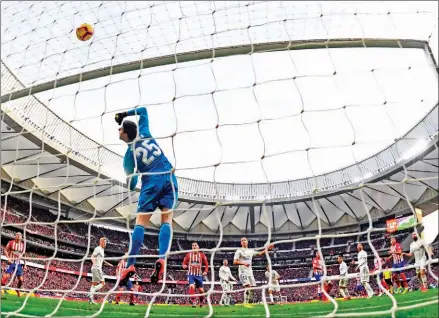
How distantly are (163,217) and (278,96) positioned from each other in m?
1.83

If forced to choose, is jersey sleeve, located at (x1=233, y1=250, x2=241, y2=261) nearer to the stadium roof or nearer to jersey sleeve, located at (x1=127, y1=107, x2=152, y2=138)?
the stadium roof

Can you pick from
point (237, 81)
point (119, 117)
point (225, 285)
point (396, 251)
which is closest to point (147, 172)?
point (119, 117)

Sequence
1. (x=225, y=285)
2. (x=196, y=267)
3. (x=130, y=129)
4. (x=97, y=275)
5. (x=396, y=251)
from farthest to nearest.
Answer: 1. (x=225, y=285)
2. (x=396, y=251)
3. (x=97, y=275)
4. (x=196, y=267)
5. (x=130, y=129)

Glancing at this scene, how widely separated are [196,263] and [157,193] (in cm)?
363

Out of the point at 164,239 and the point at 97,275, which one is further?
the point at 97,275

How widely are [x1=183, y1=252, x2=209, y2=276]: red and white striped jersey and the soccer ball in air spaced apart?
4.15 meters

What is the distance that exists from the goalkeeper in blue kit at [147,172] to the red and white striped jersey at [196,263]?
3.20 m

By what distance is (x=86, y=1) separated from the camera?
5.61 meters

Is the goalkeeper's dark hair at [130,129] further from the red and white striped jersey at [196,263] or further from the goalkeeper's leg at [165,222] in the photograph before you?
the red and white striped jersey at [196,263]

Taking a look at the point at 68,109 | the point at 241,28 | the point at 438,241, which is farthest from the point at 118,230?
the point at 241,28

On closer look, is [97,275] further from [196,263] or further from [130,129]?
[130,129]

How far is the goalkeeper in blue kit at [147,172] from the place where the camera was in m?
4.64

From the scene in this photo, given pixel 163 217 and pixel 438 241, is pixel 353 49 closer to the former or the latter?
pixel 163 217

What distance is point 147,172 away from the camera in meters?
4.81
